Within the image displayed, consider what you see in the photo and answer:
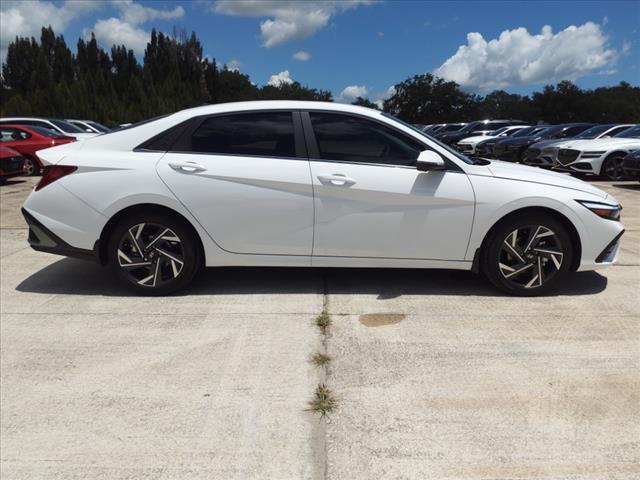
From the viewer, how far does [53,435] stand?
8.36 ft

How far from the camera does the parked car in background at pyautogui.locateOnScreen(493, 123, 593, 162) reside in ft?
54.1

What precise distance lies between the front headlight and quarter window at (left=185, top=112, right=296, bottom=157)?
237cm

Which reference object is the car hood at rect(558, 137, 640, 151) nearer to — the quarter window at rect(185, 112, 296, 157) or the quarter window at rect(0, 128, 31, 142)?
the quarter window at rect(185, 112, 296, 157)

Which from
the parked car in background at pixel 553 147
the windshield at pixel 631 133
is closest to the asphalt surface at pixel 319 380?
the parked car in background at pixel 553 147

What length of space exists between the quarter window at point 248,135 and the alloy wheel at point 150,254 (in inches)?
29.1

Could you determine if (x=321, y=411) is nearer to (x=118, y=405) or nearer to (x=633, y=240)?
(x=118, y=405)

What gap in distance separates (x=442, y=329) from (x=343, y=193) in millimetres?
1261

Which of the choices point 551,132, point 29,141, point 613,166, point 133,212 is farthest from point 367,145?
point 551,132

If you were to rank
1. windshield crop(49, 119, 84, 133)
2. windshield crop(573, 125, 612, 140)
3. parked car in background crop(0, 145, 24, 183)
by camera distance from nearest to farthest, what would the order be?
parked car in background crop(0, 145, 24, 183) < windshield crop(573, 125, 612, 140) < windshield crop(49, 119, 84, 133)

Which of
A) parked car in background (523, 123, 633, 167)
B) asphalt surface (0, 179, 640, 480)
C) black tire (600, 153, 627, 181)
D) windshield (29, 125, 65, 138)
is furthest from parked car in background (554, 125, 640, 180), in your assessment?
windshield (29, 125, 65, 138)

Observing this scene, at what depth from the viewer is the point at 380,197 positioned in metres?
4.08

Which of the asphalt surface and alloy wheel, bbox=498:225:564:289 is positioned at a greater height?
alloy wheel, bbox=498:225:564:289

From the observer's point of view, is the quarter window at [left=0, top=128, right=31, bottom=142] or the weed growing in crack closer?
the weed growing in crack

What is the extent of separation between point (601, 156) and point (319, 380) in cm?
1192
